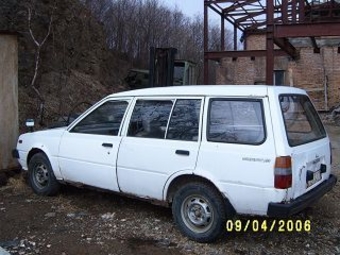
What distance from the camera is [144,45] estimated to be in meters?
30.0

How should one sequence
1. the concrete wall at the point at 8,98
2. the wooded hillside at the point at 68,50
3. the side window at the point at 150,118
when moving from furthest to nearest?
the wooded hillside at the point at 68,50, the concrete wall at the point at 8,98, the side window at the point at 150,118

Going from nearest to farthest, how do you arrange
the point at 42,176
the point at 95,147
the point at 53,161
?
the point at 95,147 → the point at 53,161 → the point at 42,176

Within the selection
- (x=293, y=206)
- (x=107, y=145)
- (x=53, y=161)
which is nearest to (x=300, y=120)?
(x=293, y=206)

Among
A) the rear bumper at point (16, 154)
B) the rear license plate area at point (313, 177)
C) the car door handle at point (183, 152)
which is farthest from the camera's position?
the rear bumper at point (16, 154)

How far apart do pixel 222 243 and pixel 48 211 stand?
238cm

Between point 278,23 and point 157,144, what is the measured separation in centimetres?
829

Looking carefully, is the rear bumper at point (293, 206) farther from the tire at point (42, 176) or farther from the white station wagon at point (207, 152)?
the tire at point (42, 176)

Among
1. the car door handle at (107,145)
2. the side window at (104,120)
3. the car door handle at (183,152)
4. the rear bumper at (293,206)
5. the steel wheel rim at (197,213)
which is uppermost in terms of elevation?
the side window at (104,120)

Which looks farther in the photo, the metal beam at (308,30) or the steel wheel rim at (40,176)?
the metal beam at (308,30)

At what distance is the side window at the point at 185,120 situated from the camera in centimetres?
504

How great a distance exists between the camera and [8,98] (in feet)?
25.3

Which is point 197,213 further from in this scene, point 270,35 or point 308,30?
point 308,30

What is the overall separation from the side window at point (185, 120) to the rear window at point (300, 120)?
0.93 meters

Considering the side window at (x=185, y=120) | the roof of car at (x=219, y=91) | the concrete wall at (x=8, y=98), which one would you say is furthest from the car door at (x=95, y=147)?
the concrete wall at (x=8, y=98)
